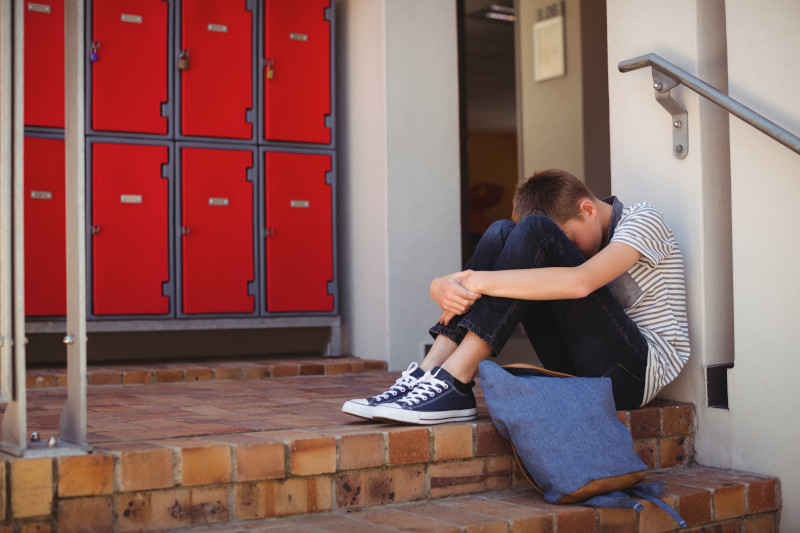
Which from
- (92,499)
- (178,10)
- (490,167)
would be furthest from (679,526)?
(490,167)

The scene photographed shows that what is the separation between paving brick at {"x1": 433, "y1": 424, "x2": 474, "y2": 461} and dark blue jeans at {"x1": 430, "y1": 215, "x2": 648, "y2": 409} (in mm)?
227

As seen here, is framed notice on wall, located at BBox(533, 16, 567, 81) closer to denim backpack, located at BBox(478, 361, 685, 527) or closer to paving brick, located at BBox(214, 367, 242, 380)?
paving brick, located at BBox(214, 367, 242, 380)

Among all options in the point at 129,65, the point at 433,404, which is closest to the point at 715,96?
the point at 433,404

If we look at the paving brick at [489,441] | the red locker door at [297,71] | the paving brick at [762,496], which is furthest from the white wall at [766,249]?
the red locker door at [297,71]

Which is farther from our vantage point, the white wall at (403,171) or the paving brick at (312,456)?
the white wall at (403,171)

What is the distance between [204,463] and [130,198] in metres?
2.46

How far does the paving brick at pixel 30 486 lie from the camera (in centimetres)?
157

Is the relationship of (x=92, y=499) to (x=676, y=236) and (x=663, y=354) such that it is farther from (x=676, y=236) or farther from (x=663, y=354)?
(x=676, y=236)

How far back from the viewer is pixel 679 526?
2047 millimetres

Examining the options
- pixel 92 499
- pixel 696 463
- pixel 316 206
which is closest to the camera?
pixel 92 499

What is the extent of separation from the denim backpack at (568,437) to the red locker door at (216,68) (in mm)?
2502

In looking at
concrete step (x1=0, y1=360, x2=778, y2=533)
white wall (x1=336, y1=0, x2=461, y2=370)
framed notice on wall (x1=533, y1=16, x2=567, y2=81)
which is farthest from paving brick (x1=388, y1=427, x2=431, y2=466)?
framed notice on wall (x1=533, y1=16, x2=567, y2=81)

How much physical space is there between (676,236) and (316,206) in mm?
2170

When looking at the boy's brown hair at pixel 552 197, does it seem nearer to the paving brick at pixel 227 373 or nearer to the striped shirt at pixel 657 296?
the striped shirt at pixel 657 296
